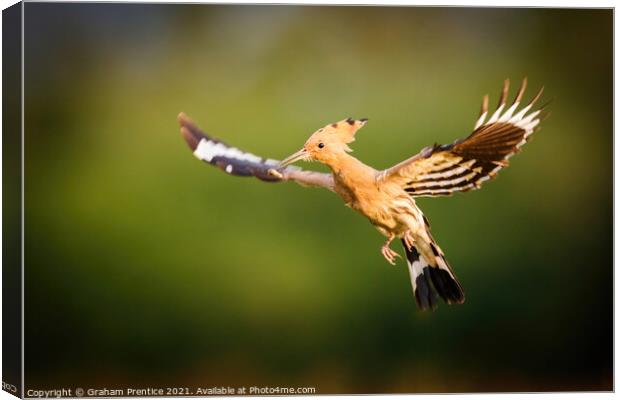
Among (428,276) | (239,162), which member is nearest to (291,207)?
(239,162)

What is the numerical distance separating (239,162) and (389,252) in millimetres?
1004

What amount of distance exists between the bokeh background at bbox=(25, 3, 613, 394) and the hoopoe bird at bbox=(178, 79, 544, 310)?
0.06m

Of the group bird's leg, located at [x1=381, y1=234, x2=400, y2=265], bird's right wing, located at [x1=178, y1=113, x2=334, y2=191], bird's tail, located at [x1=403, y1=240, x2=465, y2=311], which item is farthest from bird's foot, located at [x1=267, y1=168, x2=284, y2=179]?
bird's tail, located at [x1=403, y1=240, x2=465, y2=311]

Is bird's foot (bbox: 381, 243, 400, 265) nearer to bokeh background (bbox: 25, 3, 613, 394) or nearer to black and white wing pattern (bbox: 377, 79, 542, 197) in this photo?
bokeh background (bbox: 25, 3, 613, 394)

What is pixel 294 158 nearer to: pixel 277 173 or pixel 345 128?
pixel 277 173

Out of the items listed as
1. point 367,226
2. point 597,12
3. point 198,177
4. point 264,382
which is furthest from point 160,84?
point 597,12

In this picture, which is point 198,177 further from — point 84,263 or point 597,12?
point 597,12

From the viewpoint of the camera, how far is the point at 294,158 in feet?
16.3

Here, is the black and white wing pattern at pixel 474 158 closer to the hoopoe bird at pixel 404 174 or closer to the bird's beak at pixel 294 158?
the hoopoe bird at pixel 404 174

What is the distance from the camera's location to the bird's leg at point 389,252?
5.01 metres

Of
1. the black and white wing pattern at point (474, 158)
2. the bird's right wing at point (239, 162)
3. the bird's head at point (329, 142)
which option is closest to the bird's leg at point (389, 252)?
the black and white wing pattern at point (474, 158)

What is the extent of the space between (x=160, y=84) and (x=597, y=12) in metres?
2.57

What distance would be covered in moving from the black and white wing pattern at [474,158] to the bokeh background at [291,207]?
0.29ft

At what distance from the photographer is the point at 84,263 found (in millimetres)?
4879
